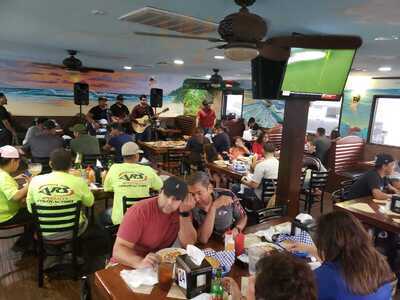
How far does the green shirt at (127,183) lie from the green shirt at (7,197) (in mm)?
926

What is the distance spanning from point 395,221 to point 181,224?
7.40ft

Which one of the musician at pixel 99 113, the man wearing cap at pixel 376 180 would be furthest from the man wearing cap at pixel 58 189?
the musician at pixel 99 113

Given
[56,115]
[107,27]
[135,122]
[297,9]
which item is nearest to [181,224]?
[297,9]

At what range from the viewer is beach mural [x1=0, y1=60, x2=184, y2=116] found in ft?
31.0

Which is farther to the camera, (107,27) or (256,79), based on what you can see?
(107,27)

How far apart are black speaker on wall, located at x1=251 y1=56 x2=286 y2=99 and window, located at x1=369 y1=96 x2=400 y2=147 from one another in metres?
6.09

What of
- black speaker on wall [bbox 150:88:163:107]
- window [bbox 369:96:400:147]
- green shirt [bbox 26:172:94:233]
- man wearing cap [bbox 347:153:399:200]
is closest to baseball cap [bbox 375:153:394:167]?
man wearing cap [bbox 347:153:399:200]

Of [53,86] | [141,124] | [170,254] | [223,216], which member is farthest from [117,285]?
[53,86]

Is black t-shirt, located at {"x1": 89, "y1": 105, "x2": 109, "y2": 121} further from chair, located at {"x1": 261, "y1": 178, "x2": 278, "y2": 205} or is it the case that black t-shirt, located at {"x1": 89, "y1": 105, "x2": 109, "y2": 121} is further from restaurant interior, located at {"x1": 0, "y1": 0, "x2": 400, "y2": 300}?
chair, located at {"x1": 261, "y1": 178, "x2": 278, "y2": 205}

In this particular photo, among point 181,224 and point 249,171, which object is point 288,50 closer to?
point 181,224

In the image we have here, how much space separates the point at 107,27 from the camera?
382cm

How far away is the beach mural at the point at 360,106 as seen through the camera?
26.2ft

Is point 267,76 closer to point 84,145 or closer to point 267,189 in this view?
point 267,189

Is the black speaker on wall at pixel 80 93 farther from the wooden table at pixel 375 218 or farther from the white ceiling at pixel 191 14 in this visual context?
the wooden table at pixel 375 218
